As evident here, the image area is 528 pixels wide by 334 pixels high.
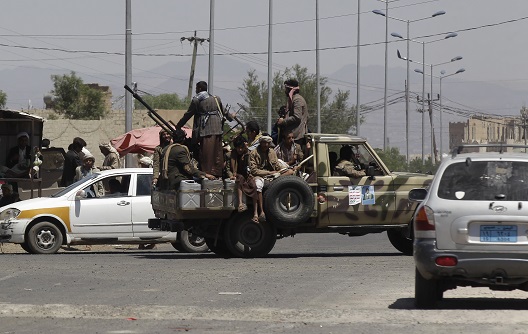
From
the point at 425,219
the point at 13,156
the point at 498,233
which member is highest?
the point at 13,156

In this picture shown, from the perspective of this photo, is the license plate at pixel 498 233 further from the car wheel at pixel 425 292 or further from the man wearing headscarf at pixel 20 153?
the man wearing headscarf at pixel 20 153

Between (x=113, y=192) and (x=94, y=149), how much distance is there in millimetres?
35344

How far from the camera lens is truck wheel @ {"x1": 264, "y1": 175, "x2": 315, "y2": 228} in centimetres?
1970

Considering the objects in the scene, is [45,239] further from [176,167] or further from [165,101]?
[165,101]

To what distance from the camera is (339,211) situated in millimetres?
20125

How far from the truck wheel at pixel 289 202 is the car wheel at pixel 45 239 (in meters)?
4.18

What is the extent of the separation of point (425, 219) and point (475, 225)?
482 millimetres

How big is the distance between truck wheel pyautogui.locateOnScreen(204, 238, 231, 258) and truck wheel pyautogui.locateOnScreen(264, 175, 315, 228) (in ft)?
3.81

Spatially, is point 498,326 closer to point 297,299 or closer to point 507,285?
point 507,285

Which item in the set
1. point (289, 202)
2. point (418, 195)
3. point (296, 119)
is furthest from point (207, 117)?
point (418, 195)

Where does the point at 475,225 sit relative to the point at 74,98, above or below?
below

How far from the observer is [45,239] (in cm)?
2189

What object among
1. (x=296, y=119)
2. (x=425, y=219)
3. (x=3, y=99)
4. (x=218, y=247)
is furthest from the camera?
(x=3, y=99)

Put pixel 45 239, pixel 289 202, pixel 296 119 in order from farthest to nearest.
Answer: pixel 45 239, pixel 296 119, pixel 289 202
